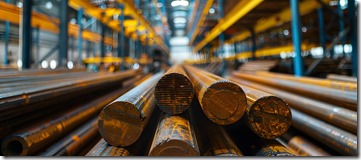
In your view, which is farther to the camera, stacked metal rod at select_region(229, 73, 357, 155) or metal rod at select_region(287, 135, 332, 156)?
metal rod at select_region(287, 135, 332, 156)

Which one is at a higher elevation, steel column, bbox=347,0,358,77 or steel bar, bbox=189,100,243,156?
steel column, bbox=347,0,358,77

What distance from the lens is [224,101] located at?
3.34 feet

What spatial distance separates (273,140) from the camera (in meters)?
1.14

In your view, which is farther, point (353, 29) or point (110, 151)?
point (353, 29)

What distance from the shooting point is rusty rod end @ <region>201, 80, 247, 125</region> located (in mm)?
1017

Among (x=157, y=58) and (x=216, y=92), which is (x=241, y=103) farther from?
(x=157, y=58)

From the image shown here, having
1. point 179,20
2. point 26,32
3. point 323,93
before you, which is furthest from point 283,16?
point 179,20

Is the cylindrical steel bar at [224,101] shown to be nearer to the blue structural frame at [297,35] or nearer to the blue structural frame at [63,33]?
the blue structural frame at [297,35]

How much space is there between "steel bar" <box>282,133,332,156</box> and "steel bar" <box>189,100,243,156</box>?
0.74 m

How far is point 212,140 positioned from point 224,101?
0.98 feet

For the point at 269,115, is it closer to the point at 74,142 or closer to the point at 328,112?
the point at 328,112

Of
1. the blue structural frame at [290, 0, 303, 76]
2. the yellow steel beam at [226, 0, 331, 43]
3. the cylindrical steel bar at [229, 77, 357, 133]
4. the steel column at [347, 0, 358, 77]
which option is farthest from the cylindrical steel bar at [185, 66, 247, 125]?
the yellow steel beam at [226, 0, 331, 43]

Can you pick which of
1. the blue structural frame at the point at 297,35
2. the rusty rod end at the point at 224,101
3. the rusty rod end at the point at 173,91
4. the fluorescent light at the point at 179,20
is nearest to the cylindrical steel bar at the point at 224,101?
the rusty rod end at the point at 224,101

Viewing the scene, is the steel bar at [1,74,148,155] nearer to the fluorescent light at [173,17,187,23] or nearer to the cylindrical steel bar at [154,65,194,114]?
the cylindrical steel bar at [154,65,194,114]
